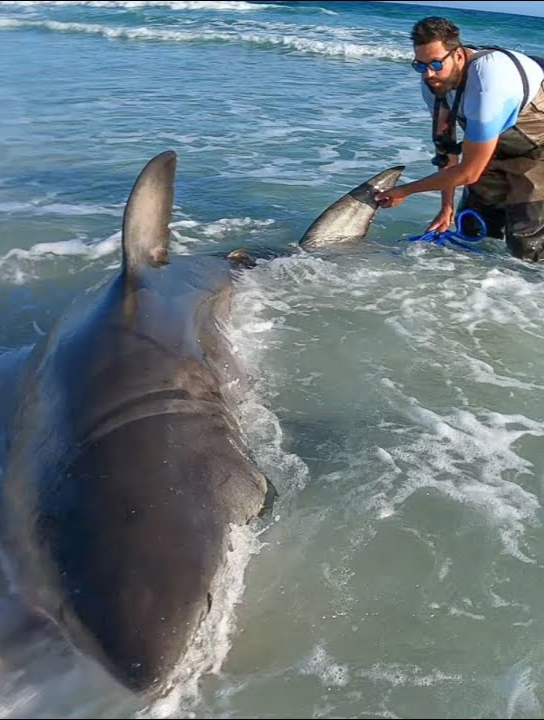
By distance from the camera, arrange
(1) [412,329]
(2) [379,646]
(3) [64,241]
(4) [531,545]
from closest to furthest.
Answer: (2) [379,646], (4) [531,545], (1) [412,329], (3) [64,241]

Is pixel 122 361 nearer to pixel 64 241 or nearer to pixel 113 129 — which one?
pixel 64 241

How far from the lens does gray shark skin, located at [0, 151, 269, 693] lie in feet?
8.52

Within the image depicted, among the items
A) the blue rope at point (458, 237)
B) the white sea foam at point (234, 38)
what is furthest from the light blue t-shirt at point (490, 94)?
the white sea foam at point (234, 38)

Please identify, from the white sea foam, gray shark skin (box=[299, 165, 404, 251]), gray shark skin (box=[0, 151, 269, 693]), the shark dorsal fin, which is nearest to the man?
gray shark skin (box=[299, 165, 404, 251])

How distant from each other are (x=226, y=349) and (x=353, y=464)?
3.59ft

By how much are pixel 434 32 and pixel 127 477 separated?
419 cm

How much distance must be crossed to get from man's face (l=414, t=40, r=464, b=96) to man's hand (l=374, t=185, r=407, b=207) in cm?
85

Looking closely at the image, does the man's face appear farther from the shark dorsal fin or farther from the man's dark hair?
the shark dorsal fin

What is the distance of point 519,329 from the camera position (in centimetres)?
588

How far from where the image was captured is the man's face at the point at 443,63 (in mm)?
5793

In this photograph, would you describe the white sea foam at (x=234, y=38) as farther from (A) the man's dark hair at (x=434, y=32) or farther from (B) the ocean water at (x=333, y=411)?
(A) the man's dark hair at (x=434, y=32)

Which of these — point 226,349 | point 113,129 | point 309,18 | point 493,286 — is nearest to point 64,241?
point 226,349

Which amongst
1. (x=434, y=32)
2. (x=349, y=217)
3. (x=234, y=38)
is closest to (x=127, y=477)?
(x=434, y=32)

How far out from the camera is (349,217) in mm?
7051
